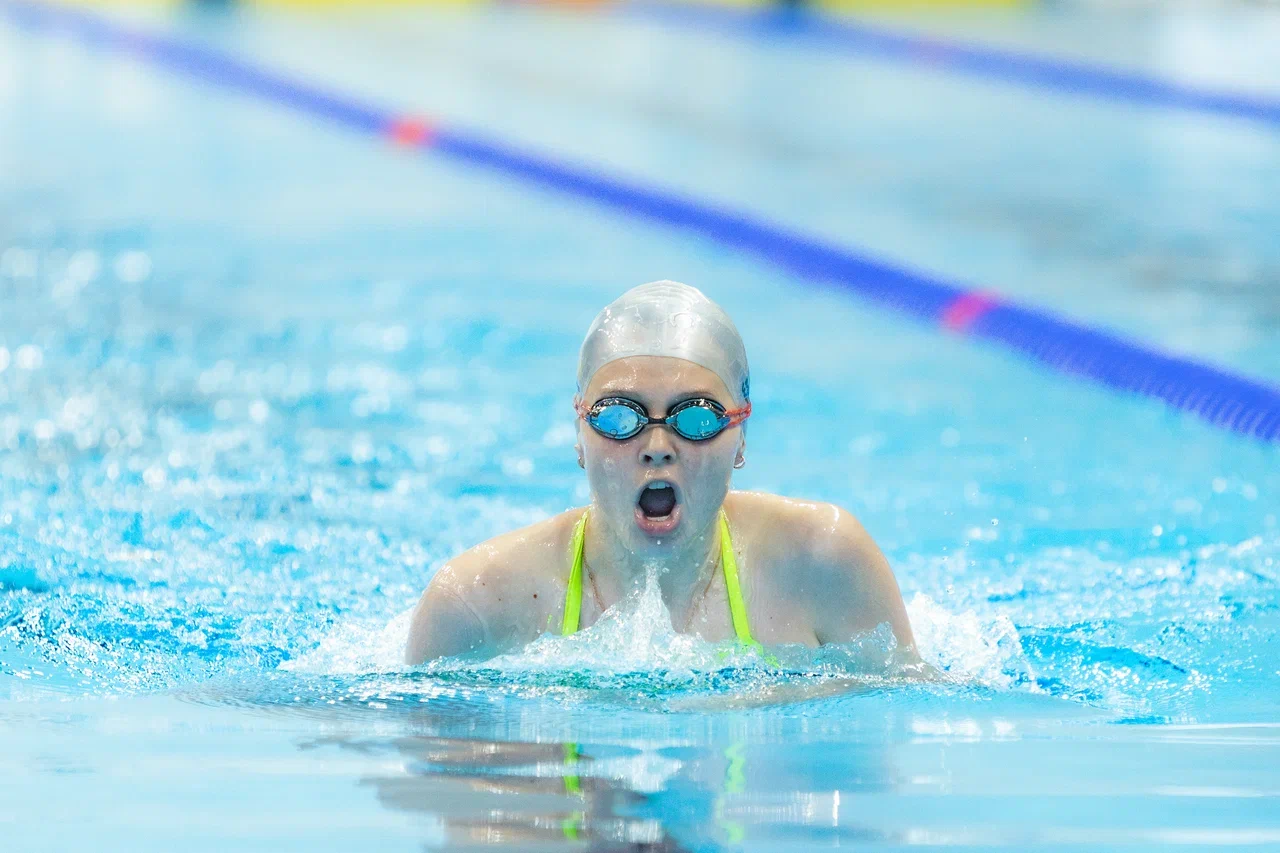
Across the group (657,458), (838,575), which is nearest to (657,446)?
(657,458)

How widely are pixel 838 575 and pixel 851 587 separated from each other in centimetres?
3

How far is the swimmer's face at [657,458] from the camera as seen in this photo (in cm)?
234

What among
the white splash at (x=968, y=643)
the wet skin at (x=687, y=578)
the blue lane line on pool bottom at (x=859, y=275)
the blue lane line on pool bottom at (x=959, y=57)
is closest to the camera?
the wet skin at (x=687, y=578)

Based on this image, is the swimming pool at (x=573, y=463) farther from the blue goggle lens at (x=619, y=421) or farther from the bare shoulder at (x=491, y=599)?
the blue goggle lens at (x=619, y=421)

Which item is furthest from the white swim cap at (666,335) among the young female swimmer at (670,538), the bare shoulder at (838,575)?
the bare shoulder at (838,575)

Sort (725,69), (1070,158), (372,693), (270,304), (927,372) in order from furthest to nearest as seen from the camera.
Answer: (725,69), (1070,158), (270,304), (927,372), (372,693)

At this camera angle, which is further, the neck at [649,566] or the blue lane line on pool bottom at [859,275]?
the blue lane line on pool bottom at [859,275]

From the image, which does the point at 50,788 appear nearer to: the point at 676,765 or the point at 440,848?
the point at 440,848

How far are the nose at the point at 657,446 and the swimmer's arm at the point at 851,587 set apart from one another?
0.31 metres

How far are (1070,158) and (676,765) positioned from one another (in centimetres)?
664

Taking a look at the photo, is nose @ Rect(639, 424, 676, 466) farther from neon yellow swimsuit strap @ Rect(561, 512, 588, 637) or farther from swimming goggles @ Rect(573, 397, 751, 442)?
neon yellow swimsuit strap @ Rect(561, 512, 588, 637)

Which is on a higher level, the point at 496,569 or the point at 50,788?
the point at 496,569

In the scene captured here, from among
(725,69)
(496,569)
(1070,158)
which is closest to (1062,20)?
(725,69)

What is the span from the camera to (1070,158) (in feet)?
27.2
